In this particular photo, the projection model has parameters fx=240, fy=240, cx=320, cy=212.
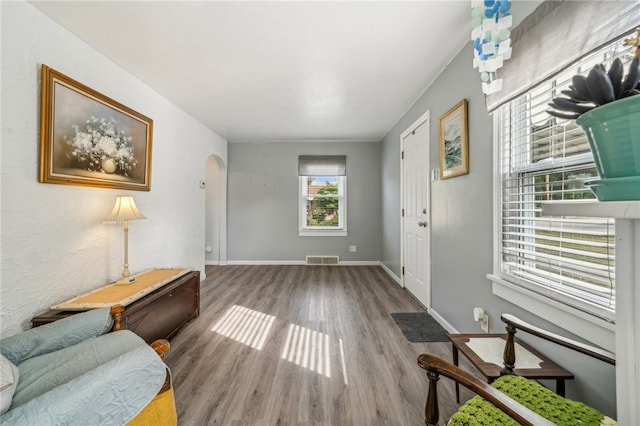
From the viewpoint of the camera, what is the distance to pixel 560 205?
65 centimetres

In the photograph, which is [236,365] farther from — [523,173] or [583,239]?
[523,173]

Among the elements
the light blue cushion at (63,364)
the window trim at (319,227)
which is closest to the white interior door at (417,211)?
the window trim at (319,227)

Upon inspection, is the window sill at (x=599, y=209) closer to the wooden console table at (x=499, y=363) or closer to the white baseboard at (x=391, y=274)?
the wooden console table at (x=499, y=363)

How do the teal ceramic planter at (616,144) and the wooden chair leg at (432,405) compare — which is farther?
the wooden chair leg at (432,405)

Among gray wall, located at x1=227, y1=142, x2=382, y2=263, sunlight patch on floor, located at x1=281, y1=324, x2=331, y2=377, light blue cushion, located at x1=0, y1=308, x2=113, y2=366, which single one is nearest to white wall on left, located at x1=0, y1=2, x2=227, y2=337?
light blue cushion, located at x1=0, y1=308, x2=113, y2=366

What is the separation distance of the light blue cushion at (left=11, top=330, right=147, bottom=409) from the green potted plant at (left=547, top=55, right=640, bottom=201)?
1.98 meters

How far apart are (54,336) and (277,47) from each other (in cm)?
236

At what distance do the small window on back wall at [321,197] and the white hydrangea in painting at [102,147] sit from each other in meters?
2.95

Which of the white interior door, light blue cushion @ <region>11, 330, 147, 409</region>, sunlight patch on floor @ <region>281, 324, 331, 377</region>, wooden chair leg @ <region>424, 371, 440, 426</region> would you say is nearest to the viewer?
wooden chair leg @ <region>424, 371, 440, 426</region>

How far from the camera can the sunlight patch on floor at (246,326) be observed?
2172mm

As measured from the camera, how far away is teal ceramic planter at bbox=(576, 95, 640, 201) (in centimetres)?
53

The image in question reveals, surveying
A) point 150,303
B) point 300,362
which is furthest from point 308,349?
point 150,303

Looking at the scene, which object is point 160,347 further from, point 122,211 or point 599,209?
point 599,209

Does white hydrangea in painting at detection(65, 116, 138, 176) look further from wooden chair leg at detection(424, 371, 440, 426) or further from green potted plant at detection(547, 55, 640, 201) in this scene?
green potted plant at detection(547, 55, 640, 201)
